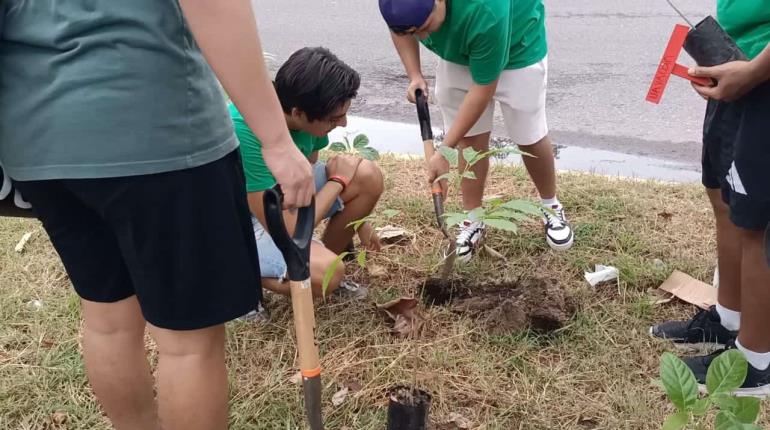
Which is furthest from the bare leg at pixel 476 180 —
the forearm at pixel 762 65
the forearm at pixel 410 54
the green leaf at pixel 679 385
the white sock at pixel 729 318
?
the green leaf at pixel 679 385

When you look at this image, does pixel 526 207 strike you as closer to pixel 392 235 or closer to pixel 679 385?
pixel 679 385

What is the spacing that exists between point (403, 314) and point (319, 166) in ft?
2.02

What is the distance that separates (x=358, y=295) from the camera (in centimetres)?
264

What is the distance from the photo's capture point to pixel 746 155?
1.80 meters

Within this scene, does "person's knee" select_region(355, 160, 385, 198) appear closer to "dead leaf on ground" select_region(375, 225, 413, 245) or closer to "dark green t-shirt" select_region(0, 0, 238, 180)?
"dead leaf on ground" select_region(375, 225, 413, 245)

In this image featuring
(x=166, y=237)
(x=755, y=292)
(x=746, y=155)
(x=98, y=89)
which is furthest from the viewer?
(x=755, y=292)

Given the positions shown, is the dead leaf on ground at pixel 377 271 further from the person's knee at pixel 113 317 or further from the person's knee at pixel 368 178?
the person's knee at pixel 113 317

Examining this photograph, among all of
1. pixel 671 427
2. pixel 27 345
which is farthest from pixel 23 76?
pixel 27 345

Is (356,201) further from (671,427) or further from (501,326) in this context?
(671,427)

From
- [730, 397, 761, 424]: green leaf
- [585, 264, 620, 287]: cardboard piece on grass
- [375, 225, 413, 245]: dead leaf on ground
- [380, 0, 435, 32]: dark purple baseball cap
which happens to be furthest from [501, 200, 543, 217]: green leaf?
[375, 225, 413, 245]: dead leaf on ground

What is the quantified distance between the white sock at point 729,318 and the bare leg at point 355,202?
120cm

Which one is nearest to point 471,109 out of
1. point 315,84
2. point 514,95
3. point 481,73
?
point 481,73

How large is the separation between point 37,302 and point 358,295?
1172 millimetres

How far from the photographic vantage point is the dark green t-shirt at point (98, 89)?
1.19 m
